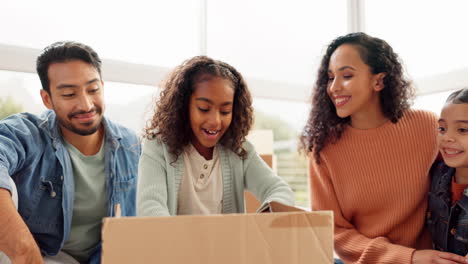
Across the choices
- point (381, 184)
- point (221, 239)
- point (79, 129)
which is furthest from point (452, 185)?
point (79, 129)

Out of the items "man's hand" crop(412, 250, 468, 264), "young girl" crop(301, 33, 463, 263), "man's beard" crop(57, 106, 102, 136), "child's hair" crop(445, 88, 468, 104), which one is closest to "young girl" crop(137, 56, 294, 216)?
"man's beard" crop(57, 106, 102, 136)

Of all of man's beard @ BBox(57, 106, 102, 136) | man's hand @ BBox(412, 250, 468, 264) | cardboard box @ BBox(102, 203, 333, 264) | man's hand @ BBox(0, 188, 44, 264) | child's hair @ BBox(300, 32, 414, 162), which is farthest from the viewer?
child's hair @ BBox(300, 32, 414, 162)

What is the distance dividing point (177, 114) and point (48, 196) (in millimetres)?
452

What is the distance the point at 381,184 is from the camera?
1220 millimetres

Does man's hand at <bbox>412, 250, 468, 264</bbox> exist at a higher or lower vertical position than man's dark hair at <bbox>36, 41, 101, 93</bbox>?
lower

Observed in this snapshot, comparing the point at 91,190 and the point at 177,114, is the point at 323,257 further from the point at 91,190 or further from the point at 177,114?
the point at 91,190

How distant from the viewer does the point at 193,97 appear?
113cm

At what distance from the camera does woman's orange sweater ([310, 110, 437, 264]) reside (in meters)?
1.20

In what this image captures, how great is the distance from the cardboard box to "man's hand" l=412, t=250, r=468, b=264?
585 mm

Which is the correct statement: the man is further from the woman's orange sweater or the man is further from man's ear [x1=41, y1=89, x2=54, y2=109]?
the woman's orange sweater

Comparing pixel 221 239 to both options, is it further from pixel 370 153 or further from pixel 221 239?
pixel 370 153

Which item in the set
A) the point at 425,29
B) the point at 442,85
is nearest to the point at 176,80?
the point at 442,85

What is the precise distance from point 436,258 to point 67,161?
1.10m

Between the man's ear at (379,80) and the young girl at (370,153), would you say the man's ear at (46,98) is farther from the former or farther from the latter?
the man's ear at (379,80)
